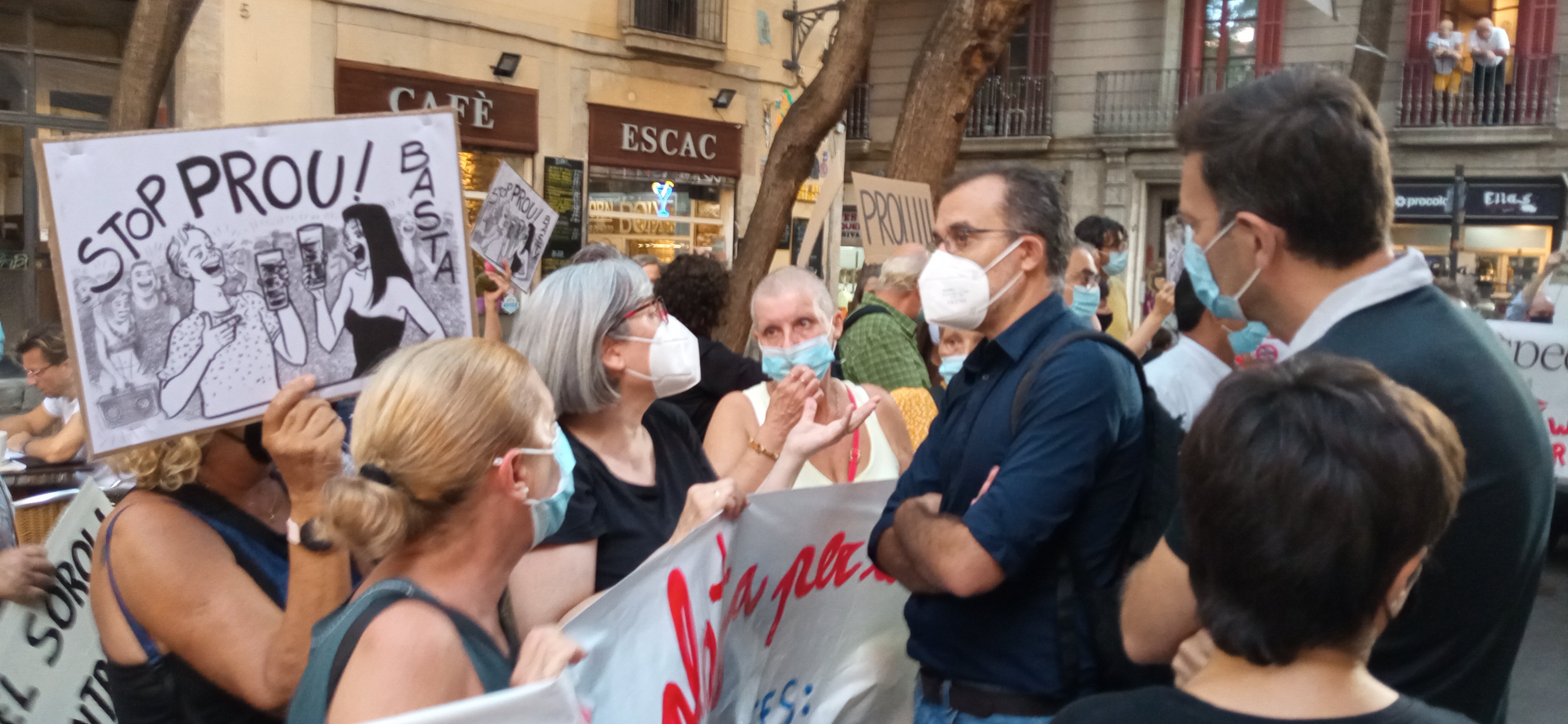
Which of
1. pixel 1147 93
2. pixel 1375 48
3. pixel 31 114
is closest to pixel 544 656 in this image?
pixel 31 114

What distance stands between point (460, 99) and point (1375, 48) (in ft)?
30.9

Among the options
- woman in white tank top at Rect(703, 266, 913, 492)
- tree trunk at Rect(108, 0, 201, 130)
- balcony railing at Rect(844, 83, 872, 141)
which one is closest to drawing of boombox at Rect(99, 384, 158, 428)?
woman in white tank top at Rect(703, 266, 913, 492)

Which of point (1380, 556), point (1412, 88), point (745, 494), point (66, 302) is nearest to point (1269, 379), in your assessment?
point (1380, 556)

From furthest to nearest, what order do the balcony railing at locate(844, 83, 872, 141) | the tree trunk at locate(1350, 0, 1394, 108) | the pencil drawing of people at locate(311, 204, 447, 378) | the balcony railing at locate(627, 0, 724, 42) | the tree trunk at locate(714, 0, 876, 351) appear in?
the balcony railing at locate(844, 83, 872, 141) → the balcony railing at locate(627, 0, 724, 42) → the tree trunk at locate(1350, 0, 1394, 108) → the tree trunk at locate(714, 0, 876, 351) → the pencil drawing of people at locate(311, 204, 447, 378)

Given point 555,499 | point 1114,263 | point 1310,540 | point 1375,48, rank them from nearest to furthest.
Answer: point 1310,540 < point 555,499 < point 1114,263 < point 1375,48

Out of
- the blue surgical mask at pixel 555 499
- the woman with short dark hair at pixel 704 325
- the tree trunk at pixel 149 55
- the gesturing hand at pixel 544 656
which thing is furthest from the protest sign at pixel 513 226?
the gesturing hand at pixel 544 656

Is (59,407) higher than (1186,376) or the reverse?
the reverse

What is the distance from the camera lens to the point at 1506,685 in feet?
6.06

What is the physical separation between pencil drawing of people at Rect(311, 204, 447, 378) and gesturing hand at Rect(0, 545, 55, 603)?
3.25ft

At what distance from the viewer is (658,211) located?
16375 millimetres

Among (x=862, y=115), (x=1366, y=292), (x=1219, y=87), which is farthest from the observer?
(x=862, y=115)

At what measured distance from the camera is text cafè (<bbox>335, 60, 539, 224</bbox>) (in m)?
12.9

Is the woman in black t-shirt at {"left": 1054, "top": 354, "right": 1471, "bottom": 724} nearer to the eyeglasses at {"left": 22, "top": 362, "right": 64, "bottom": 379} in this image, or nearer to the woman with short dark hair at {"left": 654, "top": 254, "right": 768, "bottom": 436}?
the woman with short dark hair at {"left": 654, "top": 254, "right": 768, "bottom": 436}

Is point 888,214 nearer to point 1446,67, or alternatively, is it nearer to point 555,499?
point 555,499
